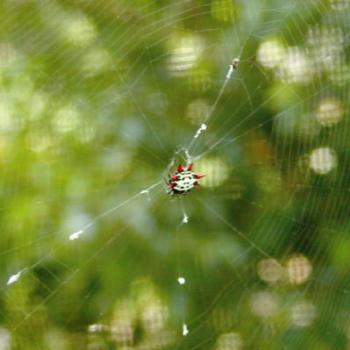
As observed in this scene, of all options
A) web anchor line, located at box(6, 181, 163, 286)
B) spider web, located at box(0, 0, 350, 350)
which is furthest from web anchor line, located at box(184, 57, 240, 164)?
web anchor line, located at box(6, 181, 163, 286)

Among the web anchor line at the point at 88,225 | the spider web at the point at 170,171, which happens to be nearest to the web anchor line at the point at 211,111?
the spider web at the point at 170,171

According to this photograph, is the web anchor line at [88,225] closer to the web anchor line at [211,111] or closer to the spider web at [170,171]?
the spider web at [170,171]

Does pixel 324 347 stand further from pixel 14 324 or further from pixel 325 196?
pixel 14 324

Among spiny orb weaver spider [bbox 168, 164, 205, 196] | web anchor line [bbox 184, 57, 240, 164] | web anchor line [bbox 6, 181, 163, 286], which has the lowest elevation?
web anchor line [bbox 6, 181, 163, 286]

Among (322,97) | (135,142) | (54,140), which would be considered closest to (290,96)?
(322,97)

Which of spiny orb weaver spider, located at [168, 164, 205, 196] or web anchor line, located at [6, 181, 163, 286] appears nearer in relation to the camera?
web anchor line, located at [6, 181, 163, 286]

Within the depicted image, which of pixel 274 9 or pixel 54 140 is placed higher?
pixel 274 9

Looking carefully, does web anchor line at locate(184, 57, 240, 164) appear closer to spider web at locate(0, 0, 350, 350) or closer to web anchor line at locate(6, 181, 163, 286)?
spider web at locate(0, 0, 350, 350)
